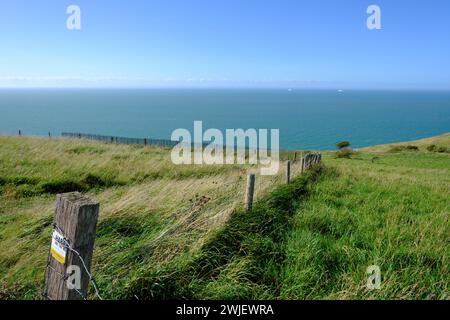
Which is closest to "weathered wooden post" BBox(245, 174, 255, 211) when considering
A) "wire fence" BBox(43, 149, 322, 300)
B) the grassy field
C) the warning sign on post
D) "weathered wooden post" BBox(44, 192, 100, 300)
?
"wire fence" BBox(43, 149, 322, 300)

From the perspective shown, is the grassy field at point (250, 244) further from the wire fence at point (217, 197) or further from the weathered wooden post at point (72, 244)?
the weathered wooden post at point (72, 244)

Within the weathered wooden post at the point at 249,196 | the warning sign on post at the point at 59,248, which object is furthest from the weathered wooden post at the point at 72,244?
the weathered wooden post at the point at 249,196

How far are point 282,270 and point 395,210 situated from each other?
15.5ft

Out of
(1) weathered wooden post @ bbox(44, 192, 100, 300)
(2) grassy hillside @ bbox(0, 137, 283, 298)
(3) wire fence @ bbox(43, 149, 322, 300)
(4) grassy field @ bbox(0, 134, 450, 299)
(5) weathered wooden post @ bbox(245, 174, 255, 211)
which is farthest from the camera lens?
(5) weathered wooden post @ bbox(245, 174, 255, 211)

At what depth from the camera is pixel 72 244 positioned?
2746mm

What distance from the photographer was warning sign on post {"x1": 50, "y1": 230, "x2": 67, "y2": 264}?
9.27 feet

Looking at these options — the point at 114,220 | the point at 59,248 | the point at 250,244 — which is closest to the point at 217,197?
the point at 114,220

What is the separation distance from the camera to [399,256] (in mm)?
5047

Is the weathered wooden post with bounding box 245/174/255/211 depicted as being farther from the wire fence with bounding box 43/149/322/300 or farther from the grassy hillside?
the grassy hillside

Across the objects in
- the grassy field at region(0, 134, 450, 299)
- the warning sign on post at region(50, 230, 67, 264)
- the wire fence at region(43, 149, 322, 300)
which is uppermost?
the warning sign on post at region(50, 230, 67, 264)

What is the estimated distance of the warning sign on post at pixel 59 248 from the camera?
9.27 ft

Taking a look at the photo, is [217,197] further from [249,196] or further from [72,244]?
[72,244]

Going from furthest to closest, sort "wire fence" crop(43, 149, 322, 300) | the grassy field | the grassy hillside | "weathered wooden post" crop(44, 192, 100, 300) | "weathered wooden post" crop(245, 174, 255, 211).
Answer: "weathered wooden post" crop(245, 174, 255, 211) < the grassy hillside < the grassy field < "wire fence" crop(43, 149, 322, 300) < "weathered wooden post" crop(44, 192, 100, 300)
